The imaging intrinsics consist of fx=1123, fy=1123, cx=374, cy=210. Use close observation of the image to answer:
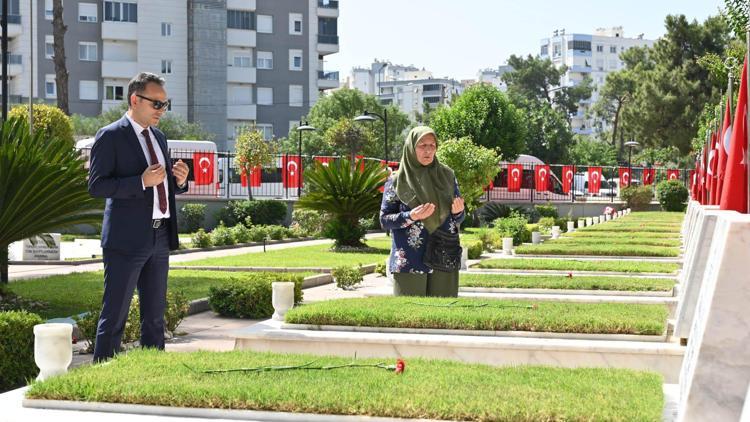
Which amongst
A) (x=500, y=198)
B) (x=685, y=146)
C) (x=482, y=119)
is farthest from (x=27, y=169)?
(x=685, y=146)

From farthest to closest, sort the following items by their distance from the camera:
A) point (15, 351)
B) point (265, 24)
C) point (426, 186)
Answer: point (265, 24) < point (426, 186) < point (15, 351)

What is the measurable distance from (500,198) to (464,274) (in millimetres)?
37075

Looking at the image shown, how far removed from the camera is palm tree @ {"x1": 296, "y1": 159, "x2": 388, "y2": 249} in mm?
26172

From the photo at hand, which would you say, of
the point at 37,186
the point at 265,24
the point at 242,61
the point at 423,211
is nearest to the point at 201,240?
the point at 37,186

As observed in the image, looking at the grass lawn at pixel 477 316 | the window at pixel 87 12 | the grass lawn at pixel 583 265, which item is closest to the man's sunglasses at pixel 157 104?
the grass lawn at pixel 477 316

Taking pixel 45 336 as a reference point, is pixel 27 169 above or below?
above

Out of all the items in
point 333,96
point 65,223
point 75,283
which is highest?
point 333,96

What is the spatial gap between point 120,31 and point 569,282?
60.9 metres

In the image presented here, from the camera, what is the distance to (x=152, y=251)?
24.0 feet

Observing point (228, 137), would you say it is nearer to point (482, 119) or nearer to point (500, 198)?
point (482, 119)

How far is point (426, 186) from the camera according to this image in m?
9.66

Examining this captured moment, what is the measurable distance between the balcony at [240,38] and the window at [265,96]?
3152 mm

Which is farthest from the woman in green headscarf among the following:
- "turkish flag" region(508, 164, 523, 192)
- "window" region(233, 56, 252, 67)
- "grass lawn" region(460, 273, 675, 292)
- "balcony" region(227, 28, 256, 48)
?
"window" region(233, 56, 252, 67)

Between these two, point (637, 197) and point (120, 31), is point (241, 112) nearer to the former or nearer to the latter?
point (120, 31)
